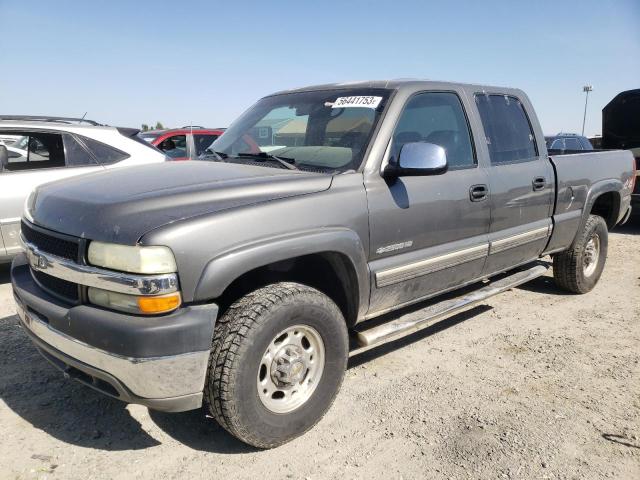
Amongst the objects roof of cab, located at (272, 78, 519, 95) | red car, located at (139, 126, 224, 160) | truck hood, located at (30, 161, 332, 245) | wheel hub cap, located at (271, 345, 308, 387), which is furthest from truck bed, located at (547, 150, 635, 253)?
red car, located at (139, 126, 224, 160)

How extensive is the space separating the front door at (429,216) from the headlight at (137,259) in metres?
1.21

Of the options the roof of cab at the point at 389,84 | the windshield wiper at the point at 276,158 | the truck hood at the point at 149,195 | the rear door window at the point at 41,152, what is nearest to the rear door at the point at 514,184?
the roof of cab at the point at 389,84

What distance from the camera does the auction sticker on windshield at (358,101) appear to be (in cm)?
323

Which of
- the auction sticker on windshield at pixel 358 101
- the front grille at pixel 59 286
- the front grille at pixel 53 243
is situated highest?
the auction sticker on windshield at pixel 358 101

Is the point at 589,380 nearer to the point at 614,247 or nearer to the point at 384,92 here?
the point at 384,92

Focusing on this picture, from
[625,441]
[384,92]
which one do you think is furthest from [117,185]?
[625,441]

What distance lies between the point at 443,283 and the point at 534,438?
1.13m

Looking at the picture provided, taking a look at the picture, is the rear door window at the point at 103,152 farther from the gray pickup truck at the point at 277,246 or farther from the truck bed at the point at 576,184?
the truck bed at the point at 576,184

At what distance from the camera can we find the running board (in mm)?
3062

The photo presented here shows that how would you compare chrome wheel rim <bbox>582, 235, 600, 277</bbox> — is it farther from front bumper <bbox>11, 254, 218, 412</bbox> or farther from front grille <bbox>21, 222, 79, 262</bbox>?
front grille <bbox>21, 222, 79, 262</bbox>

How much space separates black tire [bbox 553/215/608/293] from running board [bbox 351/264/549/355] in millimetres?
797

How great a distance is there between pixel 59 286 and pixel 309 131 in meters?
1.75

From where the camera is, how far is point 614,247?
7676mm

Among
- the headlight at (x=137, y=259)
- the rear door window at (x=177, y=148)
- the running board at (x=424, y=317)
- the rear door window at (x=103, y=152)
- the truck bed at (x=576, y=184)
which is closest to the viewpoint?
the headlight at (x=137, y=259)
